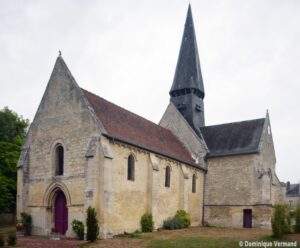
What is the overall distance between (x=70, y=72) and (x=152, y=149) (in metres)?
7.76

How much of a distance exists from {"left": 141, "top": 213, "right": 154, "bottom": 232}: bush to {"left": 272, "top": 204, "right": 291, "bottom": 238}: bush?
930 centimetres

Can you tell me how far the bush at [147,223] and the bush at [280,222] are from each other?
930 cm

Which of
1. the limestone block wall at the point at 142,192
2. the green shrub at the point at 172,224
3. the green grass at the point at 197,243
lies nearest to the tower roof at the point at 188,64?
the limestone block wall at the point at 142,192

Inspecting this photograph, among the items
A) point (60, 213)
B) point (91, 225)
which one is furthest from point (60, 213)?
point (91, 225)

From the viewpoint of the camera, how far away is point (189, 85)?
39.4 m

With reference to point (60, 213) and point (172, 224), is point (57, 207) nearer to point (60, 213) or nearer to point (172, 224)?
point (60, 213)

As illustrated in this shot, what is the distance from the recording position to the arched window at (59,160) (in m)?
25.8

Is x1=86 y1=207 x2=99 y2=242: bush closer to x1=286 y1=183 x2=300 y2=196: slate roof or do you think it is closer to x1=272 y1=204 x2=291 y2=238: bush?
x1=272 y1=204 x2=291 y2=238: bush

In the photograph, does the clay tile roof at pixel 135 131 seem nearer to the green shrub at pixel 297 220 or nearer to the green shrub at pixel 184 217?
the green shrub at pixel 184 217

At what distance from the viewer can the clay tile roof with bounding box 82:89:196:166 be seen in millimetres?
25891

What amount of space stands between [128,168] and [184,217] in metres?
7.59

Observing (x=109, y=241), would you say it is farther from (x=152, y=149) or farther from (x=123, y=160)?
(x=152, y=149)

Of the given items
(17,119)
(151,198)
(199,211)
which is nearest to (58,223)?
(151,198)

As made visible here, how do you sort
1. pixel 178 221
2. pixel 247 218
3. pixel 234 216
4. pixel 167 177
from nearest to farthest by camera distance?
pixel 178 221 → pixel 167 177 → pixel 247 218 → pixel 234 216
